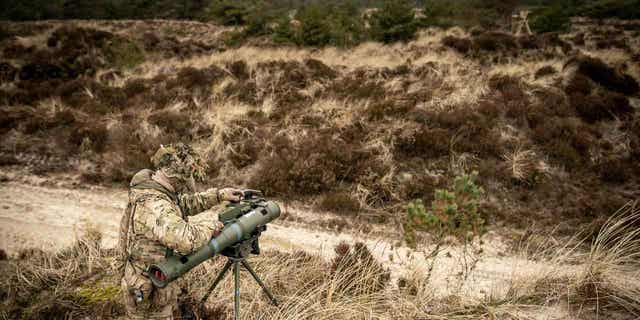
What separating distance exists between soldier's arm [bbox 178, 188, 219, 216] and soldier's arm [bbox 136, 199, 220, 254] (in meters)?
0.61

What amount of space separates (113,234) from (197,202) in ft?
10.7

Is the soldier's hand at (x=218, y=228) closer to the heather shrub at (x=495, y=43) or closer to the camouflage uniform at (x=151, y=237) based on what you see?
the camouflage uniform at (x=151, y=237)

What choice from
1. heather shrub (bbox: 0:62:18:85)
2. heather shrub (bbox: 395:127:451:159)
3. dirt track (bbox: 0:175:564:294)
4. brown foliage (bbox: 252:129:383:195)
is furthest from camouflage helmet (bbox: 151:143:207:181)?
heather shrub (bbox: 0:62:18:85)

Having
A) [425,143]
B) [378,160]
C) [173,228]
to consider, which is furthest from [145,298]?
[425,143]

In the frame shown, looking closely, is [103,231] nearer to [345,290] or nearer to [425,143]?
[345,290]

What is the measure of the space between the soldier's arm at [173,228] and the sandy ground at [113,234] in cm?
241

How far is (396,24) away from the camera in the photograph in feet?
47.9

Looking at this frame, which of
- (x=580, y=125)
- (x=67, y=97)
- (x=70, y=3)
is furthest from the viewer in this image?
(x=70, y=3)

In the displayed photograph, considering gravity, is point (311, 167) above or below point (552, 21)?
below

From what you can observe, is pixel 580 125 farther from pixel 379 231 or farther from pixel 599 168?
pixel 379 231

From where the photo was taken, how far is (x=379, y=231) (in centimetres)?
566

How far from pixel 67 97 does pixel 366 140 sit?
9.79m

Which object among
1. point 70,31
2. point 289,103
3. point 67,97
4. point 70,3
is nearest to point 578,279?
point 289,103

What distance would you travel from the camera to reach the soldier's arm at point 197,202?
317 cm
